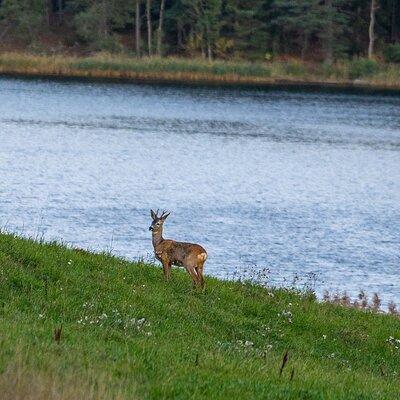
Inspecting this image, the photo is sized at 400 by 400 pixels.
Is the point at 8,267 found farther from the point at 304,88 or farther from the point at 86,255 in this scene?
the point at 304,88

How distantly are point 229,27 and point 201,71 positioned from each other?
10.9 m

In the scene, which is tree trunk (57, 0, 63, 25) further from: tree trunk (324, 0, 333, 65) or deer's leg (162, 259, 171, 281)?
deer's leg (162, 259, 171, 281)

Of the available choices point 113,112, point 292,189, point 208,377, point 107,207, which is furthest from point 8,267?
point 113,112

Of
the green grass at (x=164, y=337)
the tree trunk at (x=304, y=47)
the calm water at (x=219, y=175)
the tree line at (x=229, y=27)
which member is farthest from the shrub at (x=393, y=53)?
the green grass at (x=164, y=337)

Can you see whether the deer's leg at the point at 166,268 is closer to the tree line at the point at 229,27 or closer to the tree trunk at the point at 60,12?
the tree line at the point at 229,27

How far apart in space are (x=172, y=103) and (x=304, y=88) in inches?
710

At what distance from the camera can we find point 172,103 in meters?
73.1

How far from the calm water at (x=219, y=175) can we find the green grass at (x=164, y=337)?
8792 mm

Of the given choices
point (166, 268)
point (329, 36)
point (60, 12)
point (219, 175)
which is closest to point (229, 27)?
point (329, 36)

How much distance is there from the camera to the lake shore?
90.2m

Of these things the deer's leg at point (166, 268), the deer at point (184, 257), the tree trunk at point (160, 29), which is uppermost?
the deer at point (184, 257)

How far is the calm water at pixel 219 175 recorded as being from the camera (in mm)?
28031

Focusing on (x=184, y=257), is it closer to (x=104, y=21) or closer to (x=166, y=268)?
(x=166, y=268)

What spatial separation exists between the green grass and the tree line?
78.9 meters
